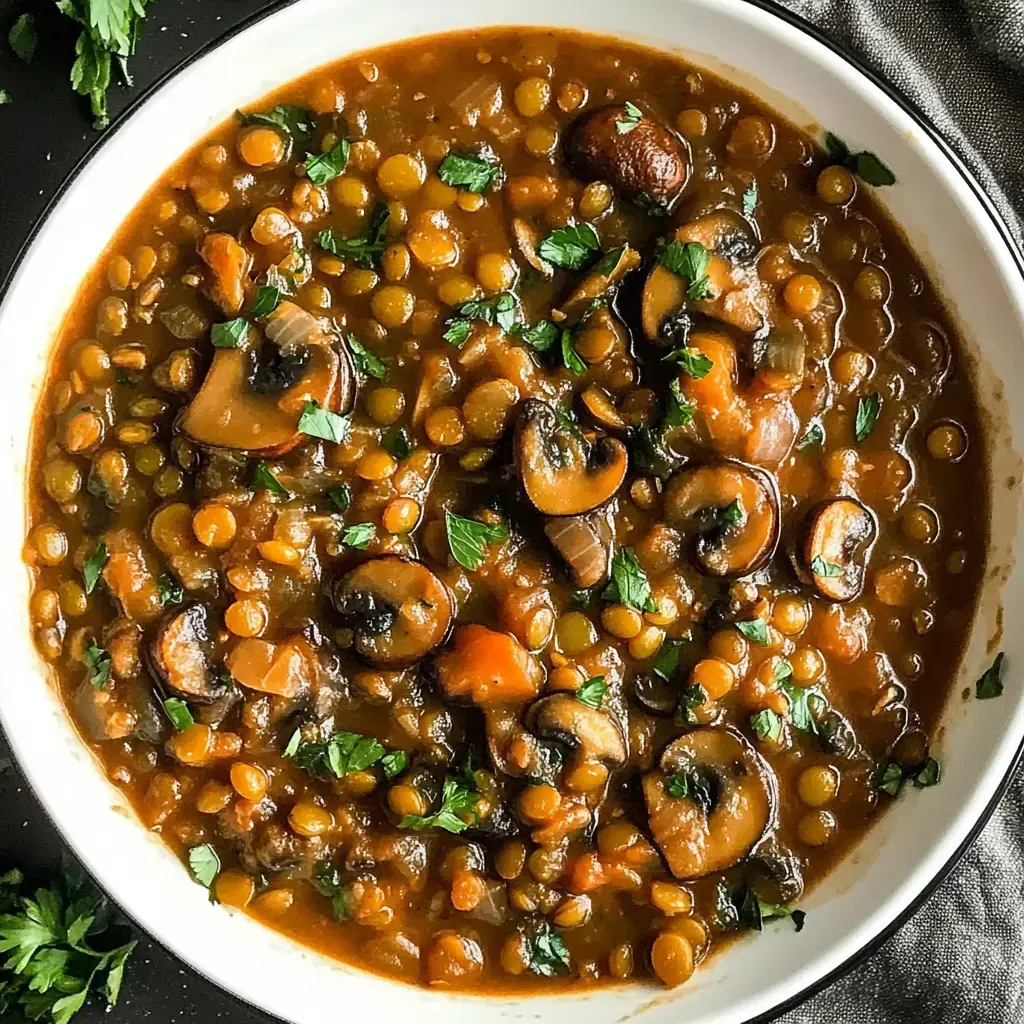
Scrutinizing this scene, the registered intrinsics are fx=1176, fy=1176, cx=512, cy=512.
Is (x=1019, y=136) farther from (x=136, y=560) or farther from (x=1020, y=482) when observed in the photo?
(x=136, y=560)

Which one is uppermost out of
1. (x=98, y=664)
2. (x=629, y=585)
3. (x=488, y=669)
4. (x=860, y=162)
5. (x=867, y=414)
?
(x=860, y=162)

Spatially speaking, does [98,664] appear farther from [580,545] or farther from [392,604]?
[580,545]

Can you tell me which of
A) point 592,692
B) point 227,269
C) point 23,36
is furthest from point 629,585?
point 23,36

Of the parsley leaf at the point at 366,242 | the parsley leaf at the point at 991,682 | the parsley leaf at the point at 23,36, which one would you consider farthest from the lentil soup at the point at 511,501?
the parsley leaf at the point at 23,36

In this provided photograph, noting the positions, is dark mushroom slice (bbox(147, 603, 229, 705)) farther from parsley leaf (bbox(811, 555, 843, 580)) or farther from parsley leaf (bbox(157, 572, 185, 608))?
parsley leaf (bbox(811, 555, 843, 580))

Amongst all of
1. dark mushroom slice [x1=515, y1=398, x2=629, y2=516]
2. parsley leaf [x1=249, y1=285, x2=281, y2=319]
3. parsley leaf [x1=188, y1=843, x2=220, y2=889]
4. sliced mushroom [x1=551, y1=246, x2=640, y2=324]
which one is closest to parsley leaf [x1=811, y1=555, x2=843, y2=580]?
dark mushroom slice [x1=515, y1=398, x2=629, y2=516]

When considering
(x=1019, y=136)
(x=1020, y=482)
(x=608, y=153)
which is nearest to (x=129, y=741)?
(x=608, y=153)

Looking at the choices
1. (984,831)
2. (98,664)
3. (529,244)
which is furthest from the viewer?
(984,831)

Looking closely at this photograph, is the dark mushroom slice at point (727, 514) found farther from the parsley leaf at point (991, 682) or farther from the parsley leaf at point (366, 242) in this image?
the parsley leaf at point (366, 242)
